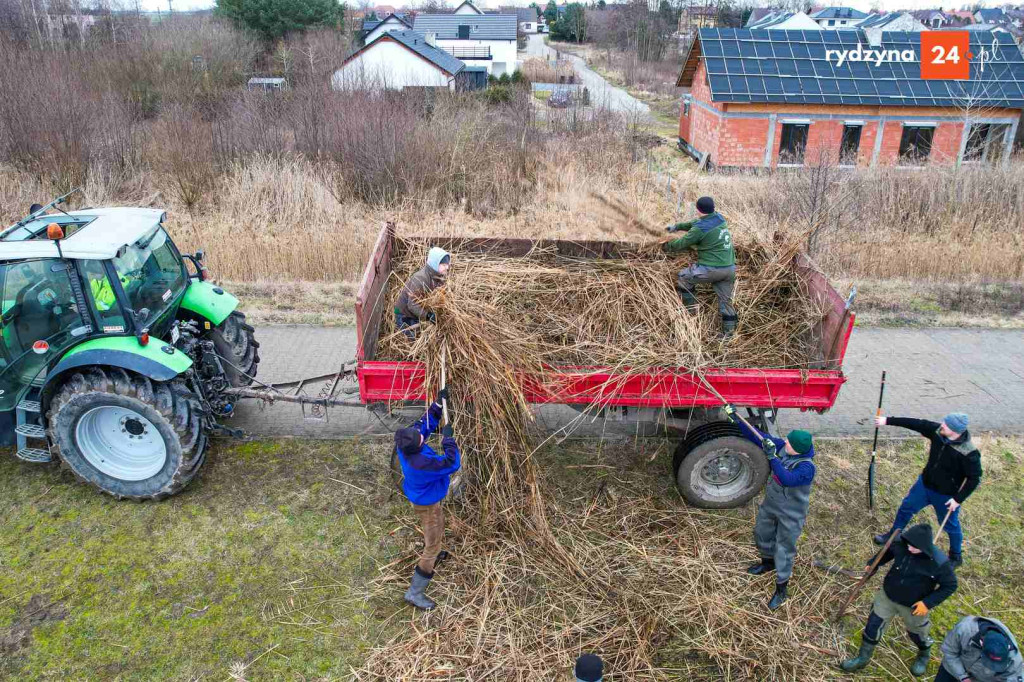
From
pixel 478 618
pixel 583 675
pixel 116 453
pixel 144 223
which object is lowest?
pixel 478 618

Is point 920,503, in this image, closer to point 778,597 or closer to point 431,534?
point 778,597

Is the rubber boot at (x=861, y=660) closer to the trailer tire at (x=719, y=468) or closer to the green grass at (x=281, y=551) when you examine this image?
the green grass at (x=281, y=551)

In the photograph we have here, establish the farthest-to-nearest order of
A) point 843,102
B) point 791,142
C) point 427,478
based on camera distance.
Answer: point 791,142
point 843,102
point 427,478

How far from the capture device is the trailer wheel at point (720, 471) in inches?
211

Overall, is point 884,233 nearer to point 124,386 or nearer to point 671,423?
point 671,423

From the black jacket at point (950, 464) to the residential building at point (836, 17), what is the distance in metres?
57.7

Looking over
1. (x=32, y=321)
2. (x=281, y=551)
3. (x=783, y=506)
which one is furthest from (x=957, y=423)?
(x=32, y=321)

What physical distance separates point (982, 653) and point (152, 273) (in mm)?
6251

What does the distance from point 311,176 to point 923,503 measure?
1130 cm

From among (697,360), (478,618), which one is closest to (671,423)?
(697,360)

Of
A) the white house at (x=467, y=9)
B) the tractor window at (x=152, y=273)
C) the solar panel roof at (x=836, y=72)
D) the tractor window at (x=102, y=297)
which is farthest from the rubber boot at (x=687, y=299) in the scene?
the white house at (x=467, y=9)

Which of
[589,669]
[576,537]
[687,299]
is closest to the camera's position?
[589,669]

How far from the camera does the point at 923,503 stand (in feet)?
16.1

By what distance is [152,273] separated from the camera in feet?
18.7
